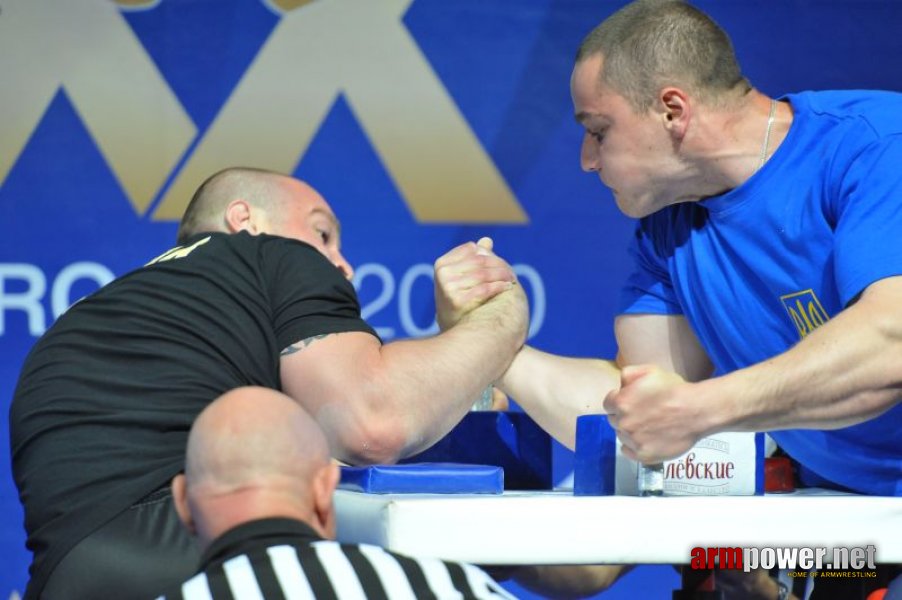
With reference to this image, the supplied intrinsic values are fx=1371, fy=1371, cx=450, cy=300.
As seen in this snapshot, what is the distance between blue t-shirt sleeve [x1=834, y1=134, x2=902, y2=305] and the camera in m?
1.89

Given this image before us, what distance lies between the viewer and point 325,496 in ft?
4.27

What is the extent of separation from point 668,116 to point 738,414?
698mm

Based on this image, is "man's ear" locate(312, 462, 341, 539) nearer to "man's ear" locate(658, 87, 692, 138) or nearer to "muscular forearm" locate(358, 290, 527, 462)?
"muscular forearm" locate(358, 290, 527, 462)

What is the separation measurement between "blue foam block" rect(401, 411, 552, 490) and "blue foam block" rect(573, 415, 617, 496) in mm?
216

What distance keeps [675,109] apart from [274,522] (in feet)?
4.15

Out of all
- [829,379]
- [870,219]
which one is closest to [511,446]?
[829,379]

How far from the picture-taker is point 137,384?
1.77 metres

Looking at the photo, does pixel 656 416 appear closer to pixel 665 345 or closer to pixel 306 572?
pixel 306 572

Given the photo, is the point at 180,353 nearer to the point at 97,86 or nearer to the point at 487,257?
the point at 487,257

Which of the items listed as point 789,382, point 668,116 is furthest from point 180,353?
point 668,116

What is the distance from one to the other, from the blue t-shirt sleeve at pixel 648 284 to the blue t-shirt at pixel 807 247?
71mm

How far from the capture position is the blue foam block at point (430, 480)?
64.7 inches

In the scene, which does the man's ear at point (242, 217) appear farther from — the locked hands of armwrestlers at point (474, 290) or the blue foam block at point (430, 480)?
the blue foam block at point (430, 480)

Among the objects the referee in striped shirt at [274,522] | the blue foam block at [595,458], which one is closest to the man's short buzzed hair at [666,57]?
the blue foam block at [595,458]
